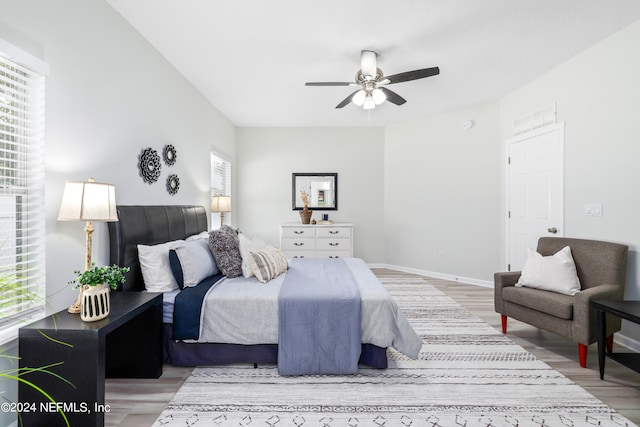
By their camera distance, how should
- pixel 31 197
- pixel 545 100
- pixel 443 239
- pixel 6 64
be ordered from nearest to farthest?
pixel 6 64 → pixel 31 197 → pixel 545 100 → pixel 443 239

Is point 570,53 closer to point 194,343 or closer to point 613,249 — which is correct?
point 613,249

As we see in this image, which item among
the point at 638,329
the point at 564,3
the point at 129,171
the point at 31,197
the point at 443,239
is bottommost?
the point at 638,329

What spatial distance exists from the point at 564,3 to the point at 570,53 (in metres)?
1.04

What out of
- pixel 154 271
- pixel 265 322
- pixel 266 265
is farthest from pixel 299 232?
pixel 265 322

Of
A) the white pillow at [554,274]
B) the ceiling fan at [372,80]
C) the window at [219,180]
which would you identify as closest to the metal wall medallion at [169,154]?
the window at [219,180]

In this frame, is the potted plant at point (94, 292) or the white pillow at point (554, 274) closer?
the potted plant at point (94, 292)

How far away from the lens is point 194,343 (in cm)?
232

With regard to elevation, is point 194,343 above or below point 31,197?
below

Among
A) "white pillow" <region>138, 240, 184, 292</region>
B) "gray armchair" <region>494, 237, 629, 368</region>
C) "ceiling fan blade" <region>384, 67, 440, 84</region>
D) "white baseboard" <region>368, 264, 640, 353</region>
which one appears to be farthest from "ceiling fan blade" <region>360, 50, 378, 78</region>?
"white baseboard" <region>368, 264, 640, 353</region>

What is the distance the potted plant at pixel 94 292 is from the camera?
1.65m

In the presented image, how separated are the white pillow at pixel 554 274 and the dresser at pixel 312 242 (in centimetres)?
282

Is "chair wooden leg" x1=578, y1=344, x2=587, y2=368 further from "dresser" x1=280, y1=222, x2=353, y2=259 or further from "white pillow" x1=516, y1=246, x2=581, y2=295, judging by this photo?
"dresser" x1=280, y1=222, x2=353, y2=259

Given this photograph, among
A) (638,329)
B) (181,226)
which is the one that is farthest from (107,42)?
(638,329)

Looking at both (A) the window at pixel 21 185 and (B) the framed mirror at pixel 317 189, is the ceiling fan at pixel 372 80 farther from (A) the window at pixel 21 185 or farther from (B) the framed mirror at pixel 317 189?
(B) the framed mirror at pixel 317 189
